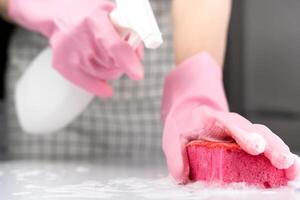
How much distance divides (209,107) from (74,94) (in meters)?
0.16

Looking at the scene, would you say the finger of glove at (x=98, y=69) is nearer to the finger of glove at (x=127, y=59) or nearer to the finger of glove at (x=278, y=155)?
the finger of glove at (x=127, y=59)

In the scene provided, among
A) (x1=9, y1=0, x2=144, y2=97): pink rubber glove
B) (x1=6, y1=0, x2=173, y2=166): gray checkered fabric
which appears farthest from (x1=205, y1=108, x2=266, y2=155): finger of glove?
(x1=6, y1=0, x2=173, y2=166): gray checkered fabric

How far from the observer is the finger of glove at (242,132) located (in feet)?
→ 1.65

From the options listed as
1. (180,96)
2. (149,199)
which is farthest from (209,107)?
(149,199)

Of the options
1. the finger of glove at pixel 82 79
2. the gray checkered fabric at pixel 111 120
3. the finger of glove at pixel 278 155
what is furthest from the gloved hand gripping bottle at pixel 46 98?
the finger of glove at pixel 278 155

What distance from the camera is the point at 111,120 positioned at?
903 mm

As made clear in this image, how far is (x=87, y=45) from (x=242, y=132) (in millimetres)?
187

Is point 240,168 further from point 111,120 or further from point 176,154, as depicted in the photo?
point 111,120

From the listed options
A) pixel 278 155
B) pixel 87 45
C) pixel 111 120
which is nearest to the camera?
pixel 278 155

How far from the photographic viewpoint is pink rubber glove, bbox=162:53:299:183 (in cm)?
51

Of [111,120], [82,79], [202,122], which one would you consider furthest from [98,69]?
[111,120]

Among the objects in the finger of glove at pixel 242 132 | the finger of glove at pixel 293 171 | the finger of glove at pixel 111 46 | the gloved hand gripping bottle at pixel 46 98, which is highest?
the finger of glove at pixel 111 46

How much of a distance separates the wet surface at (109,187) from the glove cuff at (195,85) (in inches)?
3.0

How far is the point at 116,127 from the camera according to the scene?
903 mm
